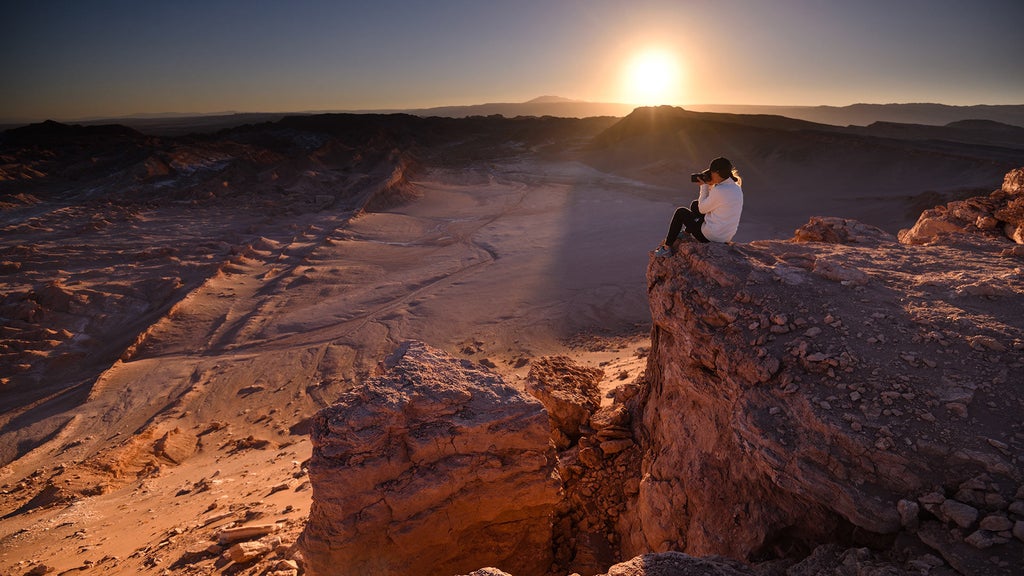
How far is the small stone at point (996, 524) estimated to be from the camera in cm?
207

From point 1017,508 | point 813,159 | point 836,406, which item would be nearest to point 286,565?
point 836,406

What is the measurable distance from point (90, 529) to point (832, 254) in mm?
8473

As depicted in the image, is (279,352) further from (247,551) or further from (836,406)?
(836,406)

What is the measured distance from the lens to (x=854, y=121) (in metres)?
81.2

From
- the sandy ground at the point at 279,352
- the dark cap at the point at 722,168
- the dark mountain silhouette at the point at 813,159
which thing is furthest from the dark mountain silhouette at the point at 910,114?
the dark cap at the point at 722,168

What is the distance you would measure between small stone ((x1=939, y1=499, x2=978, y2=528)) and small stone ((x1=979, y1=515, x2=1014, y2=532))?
43 millimetres

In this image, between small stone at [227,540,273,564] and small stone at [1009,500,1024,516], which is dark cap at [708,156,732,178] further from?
small stone at [227,540,273,564]

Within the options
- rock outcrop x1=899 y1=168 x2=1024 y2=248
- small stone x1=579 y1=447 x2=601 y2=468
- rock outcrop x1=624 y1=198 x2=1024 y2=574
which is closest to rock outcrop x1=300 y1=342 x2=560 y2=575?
small stone x1=579 y1=447 x2=601 y2=468

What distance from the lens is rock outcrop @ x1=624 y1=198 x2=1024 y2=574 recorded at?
239cm

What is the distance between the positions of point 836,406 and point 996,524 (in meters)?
0.87

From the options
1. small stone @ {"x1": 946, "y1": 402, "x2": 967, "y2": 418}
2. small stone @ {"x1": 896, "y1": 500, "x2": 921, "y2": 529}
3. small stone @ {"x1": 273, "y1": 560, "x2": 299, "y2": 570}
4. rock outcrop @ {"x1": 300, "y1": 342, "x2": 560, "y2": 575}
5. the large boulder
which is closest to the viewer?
small stone @ {"x1": 896, "y1": 500, "x2": 921, "y2": 529}

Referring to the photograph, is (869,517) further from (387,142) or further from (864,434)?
(387,142)

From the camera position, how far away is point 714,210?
15.0 ft

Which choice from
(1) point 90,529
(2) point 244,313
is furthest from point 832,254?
(2) point 244,313
